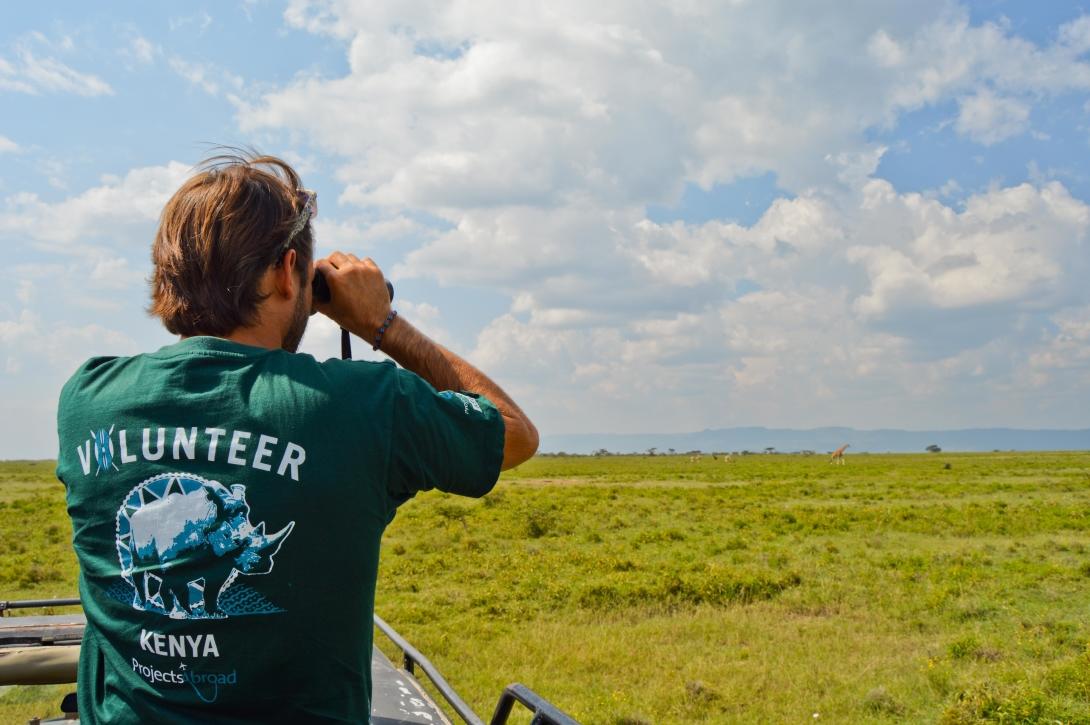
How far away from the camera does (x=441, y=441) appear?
137cm

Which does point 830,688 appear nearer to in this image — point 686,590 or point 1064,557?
point 686,590

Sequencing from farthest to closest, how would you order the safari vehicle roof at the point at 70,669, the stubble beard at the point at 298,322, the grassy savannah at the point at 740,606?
the grassy savannah at the point at 740,606 < the safari vehicle roof at the point at 70,669 < the stubble beard at the point at 298,322

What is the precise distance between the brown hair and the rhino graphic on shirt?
273 millimetres

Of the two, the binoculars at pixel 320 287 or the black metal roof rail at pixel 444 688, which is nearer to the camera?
the binoculars at pixel 320 287

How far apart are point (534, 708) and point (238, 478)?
A: 79 centimetres

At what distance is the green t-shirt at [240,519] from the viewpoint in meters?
1.25

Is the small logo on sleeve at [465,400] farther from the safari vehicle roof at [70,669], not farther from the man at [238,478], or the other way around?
the safari vehicle roof at [70,669]

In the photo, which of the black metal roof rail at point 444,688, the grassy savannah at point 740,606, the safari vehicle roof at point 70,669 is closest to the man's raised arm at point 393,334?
the black metal roof rail at point 444,688

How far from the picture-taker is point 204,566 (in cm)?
125

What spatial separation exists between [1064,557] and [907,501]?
13.0 metres

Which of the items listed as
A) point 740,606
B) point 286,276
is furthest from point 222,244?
point 740,606

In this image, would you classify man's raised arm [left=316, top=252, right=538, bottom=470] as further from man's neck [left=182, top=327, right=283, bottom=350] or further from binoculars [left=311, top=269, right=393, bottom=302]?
man's neck [left=182, top=327, right=283, bottom=350]

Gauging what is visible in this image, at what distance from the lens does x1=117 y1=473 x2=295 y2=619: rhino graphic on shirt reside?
4.09ft

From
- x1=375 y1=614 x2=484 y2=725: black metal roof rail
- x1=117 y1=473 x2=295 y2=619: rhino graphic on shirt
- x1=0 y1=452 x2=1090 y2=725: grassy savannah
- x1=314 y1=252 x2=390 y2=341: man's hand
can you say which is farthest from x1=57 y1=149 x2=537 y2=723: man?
x1=0 y1=452 x2=1090 y2=725: grassy savannah
